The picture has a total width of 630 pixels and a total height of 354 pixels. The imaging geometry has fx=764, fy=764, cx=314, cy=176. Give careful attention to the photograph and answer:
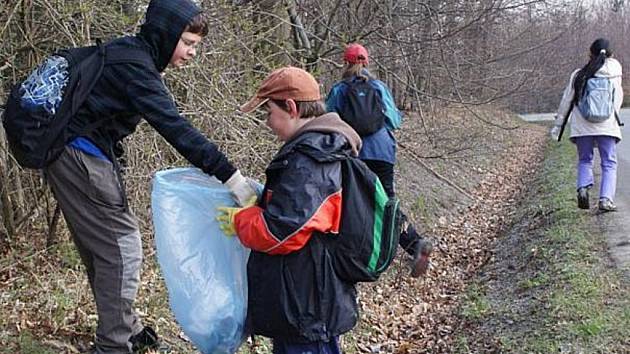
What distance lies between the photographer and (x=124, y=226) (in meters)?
3.68

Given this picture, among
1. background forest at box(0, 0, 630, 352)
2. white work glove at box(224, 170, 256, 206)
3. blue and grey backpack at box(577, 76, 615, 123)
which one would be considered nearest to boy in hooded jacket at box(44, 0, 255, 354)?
white work glove at box(224, 170, 256, 206)

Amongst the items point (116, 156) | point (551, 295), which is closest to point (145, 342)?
point (116, 156)

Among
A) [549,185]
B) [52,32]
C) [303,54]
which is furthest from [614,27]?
[52,32]

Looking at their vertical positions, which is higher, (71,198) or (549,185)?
(71,198)

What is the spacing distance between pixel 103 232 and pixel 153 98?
713 mm

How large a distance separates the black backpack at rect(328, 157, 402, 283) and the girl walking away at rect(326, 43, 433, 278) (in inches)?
131

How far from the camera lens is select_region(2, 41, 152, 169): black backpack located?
11.2ft

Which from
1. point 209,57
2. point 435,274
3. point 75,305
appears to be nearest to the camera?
Answer: point 75,305

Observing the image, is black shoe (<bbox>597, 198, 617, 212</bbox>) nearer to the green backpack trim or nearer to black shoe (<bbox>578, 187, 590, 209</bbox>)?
black shoe (<bbox>578, 187, 590, 209</bbox>)

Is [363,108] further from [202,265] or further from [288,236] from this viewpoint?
[288,236]

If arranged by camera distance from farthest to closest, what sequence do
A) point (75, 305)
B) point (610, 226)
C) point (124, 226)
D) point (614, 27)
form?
point (614, 27), point (610, 226), point (75, 305), point (124, 226)

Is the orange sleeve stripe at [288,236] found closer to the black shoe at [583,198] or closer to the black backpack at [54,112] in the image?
the black backpack at [54,112]

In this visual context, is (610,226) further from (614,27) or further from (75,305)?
(614,27)

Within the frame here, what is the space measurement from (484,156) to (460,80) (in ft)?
25.0
